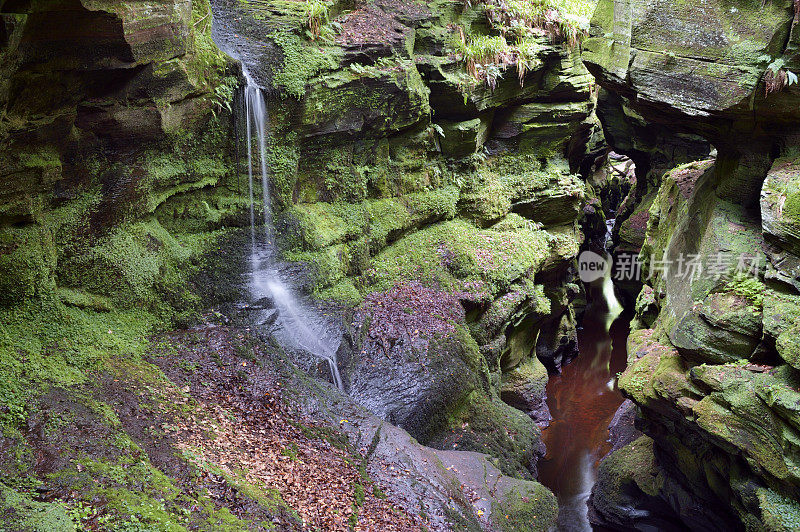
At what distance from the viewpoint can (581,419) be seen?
16.2 m

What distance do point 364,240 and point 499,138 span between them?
21.1 ft

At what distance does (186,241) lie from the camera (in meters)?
10.5

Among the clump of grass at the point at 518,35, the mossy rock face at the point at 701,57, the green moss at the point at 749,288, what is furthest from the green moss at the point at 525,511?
the clump of grass at the point at 518,35

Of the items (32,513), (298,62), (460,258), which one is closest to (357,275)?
Answer: (460,258)

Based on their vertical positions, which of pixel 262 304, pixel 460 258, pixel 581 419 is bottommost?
pixel 581 419

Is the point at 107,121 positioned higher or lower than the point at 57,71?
lower

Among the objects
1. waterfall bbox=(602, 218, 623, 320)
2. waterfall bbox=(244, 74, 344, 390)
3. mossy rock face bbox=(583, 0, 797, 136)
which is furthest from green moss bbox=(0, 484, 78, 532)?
waterfall bbox=(602, 218, 623, 320)

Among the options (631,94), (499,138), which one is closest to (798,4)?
(631,94)

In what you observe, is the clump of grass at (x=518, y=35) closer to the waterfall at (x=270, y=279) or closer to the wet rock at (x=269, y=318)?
the waterfall at (x=270, y=279)

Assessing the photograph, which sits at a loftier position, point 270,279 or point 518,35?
point 518,35

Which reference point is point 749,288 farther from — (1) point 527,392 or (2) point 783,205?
(1) point 527,392

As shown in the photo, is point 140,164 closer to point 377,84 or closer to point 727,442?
point 377,84

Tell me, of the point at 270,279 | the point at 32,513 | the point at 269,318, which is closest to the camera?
the point at 32,513

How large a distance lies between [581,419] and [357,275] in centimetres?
829
